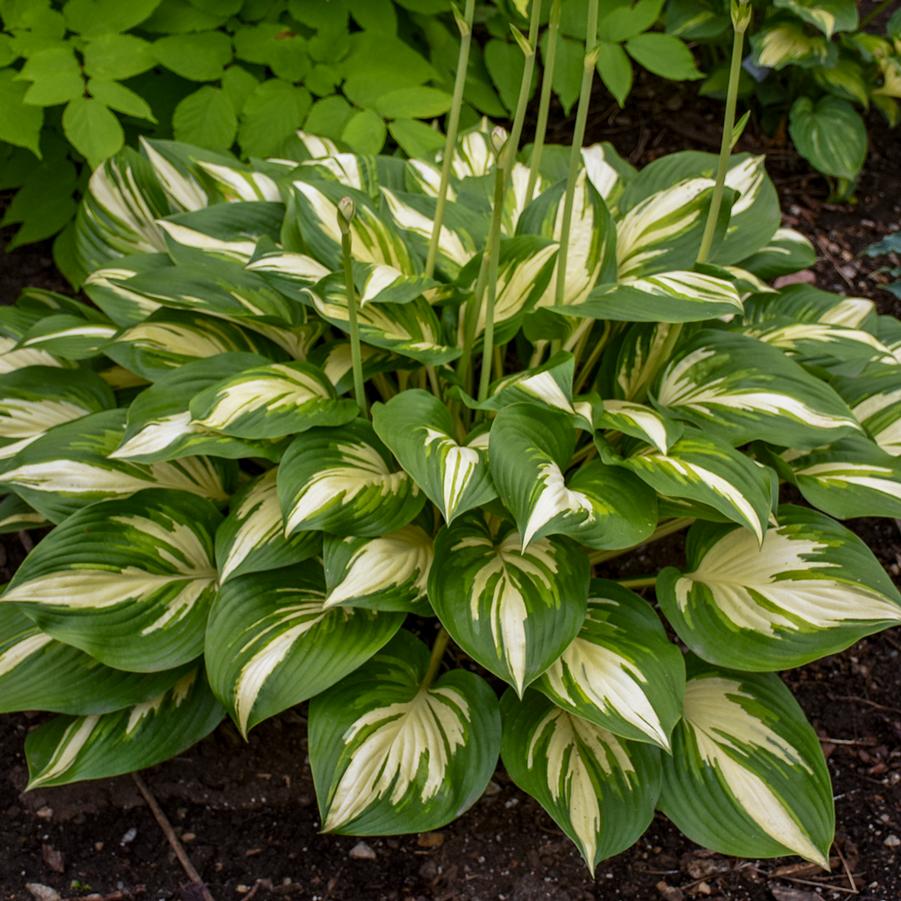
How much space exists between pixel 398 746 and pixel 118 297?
111 cm

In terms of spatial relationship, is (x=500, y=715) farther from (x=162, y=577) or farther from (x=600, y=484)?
(x=162, y=577)

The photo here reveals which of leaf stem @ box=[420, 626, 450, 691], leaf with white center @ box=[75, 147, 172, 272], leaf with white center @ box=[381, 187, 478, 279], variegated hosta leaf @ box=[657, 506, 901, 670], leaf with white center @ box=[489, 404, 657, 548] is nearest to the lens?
leaf with white center @ box=[489, 404, 657, 548]

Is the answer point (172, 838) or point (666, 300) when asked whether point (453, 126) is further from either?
point (172, 838)

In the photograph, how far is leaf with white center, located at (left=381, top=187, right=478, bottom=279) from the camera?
2176 millimetres

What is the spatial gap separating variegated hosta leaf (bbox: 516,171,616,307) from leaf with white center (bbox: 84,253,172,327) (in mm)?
811

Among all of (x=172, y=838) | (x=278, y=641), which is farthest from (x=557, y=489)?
(x=172, y=838)

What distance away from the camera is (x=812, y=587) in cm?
176

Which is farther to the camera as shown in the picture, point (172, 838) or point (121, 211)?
point (121, 211)

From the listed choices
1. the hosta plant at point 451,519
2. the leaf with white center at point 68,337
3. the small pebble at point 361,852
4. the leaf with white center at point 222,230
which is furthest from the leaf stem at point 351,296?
the small pebble at point 361,852

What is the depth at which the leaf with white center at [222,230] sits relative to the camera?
213 cm

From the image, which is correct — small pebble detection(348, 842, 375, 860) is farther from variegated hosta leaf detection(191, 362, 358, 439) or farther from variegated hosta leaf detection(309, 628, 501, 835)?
variegated hosta leaf detection(191, 362, 358, 439)

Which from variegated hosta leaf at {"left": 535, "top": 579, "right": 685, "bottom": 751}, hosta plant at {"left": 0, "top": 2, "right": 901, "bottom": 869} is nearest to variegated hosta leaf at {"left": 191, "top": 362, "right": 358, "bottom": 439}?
hosta plant at {"left": 0, "top": 2, "right": 901, "bottom": 869}

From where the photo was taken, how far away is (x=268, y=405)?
5.93 ft

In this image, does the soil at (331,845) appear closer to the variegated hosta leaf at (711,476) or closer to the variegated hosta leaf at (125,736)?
the variegated hosta leaf at (125,736)
